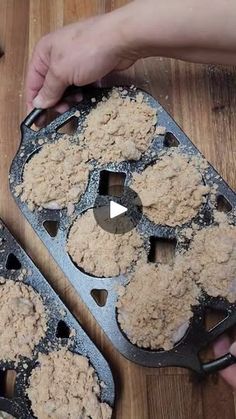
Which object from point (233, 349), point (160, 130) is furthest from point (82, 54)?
point (233, 349)

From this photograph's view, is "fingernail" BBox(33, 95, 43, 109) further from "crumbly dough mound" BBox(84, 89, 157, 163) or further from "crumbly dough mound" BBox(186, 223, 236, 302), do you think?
"crumbly dough mound" BBox(186, 223, 236, 302)

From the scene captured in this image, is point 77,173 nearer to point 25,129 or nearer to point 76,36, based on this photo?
point 25,129

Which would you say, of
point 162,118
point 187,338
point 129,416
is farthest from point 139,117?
point 129,416

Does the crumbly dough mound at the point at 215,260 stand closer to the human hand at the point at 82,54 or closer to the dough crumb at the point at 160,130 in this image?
the dough crumb at the point at 160,130

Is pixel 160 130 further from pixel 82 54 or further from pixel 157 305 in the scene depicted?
pixel 157 305
